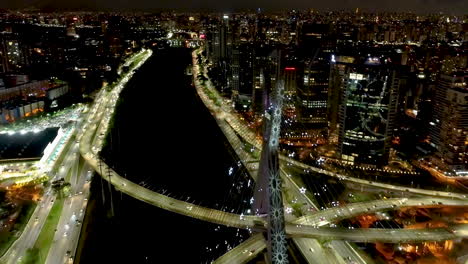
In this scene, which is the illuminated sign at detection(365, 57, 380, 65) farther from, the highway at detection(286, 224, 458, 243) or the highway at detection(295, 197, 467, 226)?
the highway at detection(286, 224, 458, 243)

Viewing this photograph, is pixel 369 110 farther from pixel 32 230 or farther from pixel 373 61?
pixel 32 230

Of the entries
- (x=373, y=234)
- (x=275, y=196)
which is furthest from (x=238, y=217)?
(x=373, y=234)

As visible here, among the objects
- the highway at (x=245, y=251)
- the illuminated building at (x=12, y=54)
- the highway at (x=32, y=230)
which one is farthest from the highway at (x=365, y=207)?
the illuminated building at (x=12, y=54)

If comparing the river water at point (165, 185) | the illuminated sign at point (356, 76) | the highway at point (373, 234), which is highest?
the illuminated sign at point (356, 76)

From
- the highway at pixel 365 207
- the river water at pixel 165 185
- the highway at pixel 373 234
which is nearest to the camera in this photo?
the highway at pixel 373 234

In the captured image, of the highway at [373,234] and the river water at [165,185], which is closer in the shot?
the highway at [373,234]

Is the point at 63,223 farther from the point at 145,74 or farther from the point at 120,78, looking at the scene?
the point at 145,74

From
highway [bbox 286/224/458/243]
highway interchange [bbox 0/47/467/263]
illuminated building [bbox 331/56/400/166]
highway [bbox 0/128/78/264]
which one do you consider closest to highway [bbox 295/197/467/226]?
highway interchange [bbox 0/47/467/263]

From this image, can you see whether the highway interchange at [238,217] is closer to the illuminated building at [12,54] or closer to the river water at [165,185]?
the river water at [165,185]

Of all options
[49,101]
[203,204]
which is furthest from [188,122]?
[203,204]
